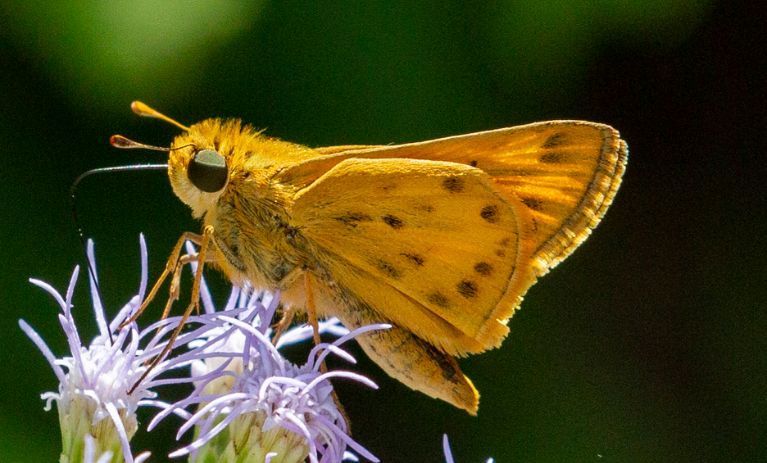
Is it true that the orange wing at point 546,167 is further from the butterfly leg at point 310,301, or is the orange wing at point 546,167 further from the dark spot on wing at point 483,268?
the butterfly leg at point 310,301

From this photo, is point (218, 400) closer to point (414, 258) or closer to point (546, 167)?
point (414, 258)

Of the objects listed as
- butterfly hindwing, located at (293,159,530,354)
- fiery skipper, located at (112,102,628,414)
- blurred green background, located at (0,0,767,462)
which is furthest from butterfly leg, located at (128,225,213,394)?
blurred green background, located at (0,0,767,462)

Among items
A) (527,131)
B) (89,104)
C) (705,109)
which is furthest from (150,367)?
(705,109)

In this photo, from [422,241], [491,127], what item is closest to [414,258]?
[422,241]

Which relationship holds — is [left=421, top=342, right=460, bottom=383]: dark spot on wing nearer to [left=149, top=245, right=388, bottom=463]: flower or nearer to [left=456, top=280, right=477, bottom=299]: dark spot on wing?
[left=456, top=280, right=477, bottom=299]: dark spot on wing

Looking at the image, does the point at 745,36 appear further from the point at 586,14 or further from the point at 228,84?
the point at 228,84

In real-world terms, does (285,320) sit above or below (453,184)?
below

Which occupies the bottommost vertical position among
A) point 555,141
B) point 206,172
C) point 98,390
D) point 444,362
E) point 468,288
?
point 444,362
